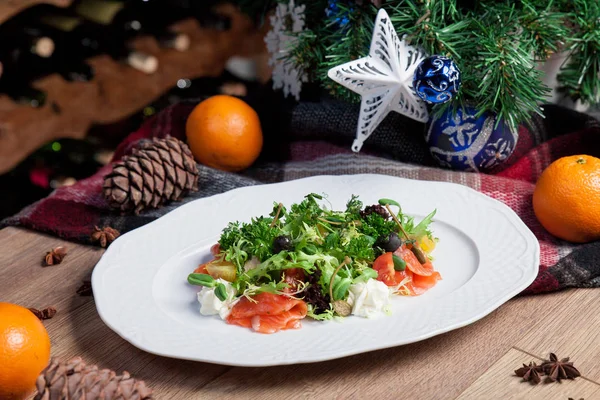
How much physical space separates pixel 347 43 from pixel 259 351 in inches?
34.5

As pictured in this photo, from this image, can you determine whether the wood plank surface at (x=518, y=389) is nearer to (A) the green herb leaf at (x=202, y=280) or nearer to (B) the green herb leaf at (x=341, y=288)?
(B) the green herb leaf at (x=341, y=288)

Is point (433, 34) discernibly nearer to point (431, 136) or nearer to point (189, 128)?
point (431, 136)

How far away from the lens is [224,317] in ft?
4.17

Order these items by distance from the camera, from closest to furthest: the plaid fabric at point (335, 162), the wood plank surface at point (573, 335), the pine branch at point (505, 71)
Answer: the wood plank surface at point (573, 335)
the pine branch at point (505, 71)
the plaid fabric at point (335, 162)

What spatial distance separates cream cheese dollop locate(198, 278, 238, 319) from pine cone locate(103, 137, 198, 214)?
0.55 metres

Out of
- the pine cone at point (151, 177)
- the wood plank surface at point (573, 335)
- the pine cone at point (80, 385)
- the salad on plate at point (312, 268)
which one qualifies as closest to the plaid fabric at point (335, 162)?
the pine cone at point (151, 177)

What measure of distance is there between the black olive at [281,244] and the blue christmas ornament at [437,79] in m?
0.52

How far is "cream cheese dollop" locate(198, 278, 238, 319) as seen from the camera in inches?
50.2

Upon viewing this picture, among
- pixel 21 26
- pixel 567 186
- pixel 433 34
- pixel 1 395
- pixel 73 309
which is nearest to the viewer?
pixel 1 395

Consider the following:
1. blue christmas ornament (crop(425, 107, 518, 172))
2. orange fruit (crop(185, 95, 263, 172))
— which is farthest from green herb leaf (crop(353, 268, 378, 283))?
orange fruit (crop(185, 95, 263, 172))

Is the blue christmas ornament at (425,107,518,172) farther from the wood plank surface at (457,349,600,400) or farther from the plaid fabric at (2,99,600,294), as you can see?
the wood plank surface at (457,349,600,400)

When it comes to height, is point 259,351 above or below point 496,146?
below

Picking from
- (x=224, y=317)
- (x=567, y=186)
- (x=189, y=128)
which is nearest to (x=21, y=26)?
(x=189, y=128)

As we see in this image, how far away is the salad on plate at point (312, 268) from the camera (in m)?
1.26
